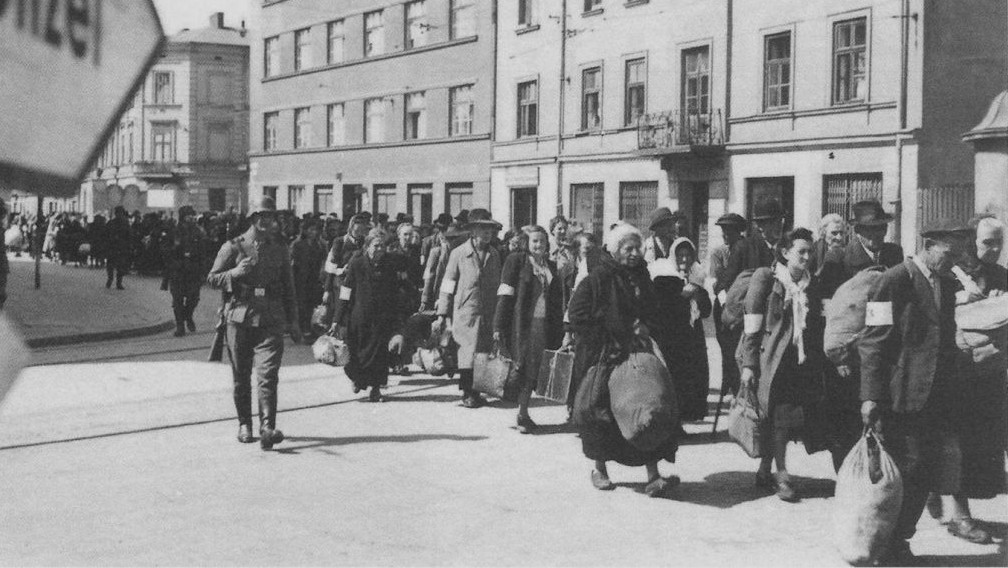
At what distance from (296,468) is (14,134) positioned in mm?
7158

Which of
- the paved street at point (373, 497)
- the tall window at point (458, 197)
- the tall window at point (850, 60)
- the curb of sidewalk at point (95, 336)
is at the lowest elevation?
the paved street at point (373, 497)

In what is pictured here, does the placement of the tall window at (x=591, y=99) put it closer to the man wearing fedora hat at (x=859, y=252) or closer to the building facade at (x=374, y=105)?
the building facade at (x=374, y=105)

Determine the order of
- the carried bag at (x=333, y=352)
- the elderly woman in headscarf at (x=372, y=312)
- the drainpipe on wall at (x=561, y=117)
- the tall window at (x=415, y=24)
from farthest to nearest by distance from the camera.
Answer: the tall window at (x=415, y=24) < the drainpipe on wall at (x=561, y=117) < the elderly woman in headscarf at (x=372, y=312) < the carried bag at (x=333, y=352)

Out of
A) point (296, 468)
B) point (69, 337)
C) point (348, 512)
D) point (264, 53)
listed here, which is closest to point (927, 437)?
point (348, 512)

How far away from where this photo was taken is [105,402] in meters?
11.6

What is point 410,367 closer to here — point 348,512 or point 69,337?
point 69,337

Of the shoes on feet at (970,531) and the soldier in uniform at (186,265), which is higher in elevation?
the soldier in uniform at (186,265)

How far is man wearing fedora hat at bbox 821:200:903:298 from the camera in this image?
781 centimetres

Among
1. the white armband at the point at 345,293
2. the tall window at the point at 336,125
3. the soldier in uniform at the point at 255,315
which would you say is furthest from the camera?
the tall window at the point at 336,125

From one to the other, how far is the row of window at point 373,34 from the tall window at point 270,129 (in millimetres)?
1771

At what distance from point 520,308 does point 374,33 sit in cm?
3414

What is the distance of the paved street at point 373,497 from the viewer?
6.16 m

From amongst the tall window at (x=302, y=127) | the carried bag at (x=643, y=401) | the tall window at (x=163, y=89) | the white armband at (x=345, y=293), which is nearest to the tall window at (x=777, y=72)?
the white armband at (x=345, y=293)

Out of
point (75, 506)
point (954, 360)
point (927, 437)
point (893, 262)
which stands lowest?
point (75, 506)
